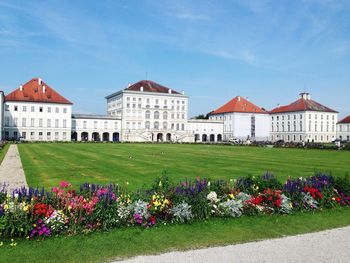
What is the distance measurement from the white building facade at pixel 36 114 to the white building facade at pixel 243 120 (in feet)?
152

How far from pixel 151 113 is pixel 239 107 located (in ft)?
89.3

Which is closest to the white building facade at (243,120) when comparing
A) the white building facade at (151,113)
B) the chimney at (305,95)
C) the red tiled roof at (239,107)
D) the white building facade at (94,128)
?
the red tiled roof at (239,107)

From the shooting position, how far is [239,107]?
102 metres

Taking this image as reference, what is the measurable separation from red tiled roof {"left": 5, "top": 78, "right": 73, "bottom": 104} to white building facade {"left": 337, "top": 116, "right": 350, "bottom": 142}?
78008 mm

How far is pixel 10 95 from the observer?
7388 cm

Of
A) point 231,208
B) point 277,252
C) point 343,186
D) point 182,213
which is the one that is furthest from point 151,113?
point 277,252

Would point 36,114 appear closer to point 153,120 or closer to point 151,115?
point 151,115

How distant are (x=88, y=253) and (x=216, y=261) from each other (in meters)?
2.10

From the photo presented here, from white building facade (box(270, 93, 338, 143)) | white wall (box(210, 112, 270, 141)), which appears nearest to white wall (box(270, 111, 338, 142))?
white building facade (box(270, 93, 338, 143))

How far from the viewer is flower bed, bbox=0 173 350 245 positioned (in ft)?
20.8

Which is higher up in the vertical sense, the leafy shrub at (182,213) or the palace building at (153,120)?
the palace building at (153,120)

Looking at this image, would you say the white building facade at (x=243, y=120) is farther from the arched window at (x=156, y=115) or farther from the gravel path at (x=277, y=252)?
the gravel path at (x=277, y=252)

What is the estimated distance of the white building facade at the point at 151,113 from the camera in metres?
89.5

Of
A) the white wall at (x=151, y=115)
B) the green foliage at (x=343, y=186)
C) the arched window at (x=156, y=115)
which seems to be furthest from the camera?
the arched window at (x=156, y=115)
